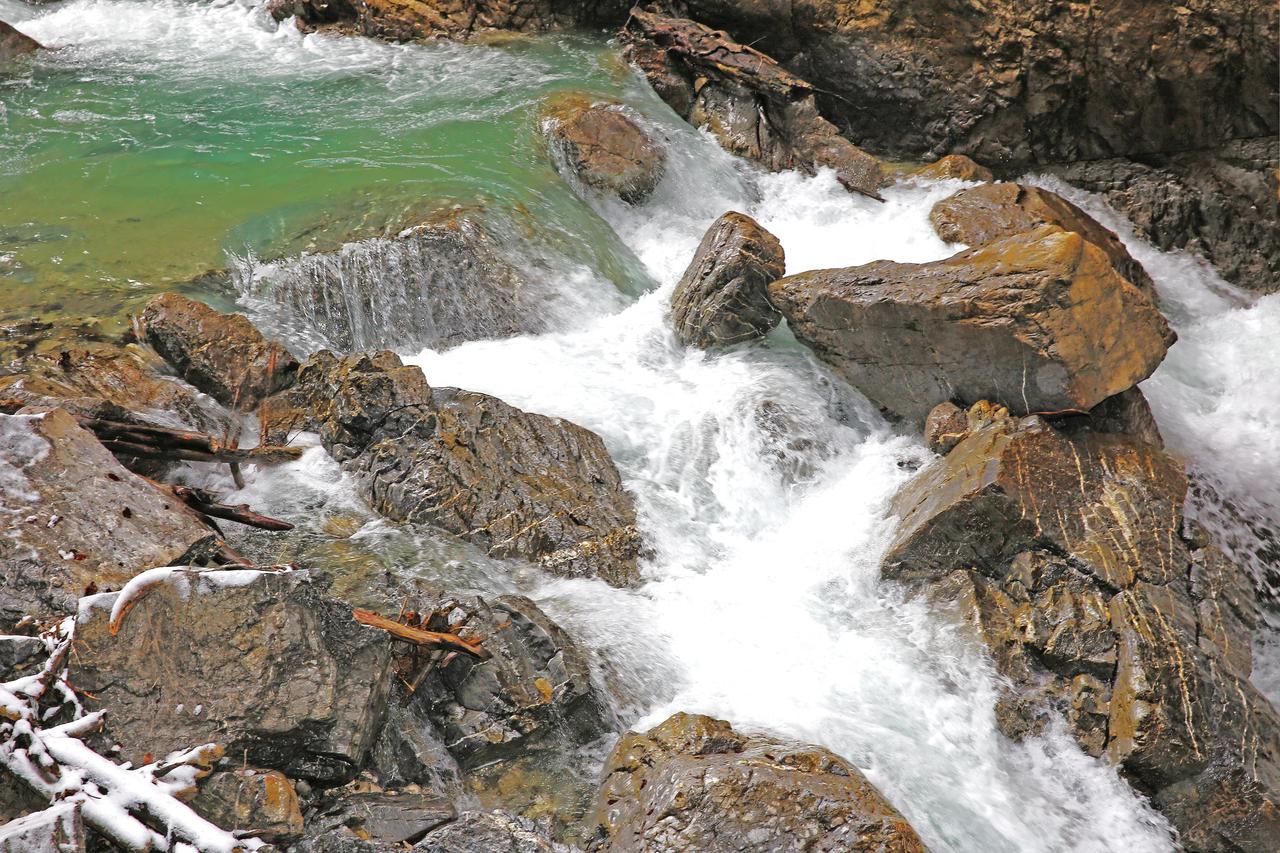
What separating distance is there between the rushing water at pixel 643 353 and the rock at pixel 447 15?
0.41 metres

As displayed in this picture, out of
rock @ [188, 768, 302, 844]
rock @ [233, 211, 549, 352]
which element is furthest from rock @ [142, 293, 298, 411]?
rock @ [188, 768, 302, 844]

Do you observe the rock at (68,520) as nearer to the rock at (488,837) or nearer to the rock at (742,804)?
the rock at (488,837)

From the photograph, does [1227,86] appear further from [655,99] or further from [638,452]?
[638,452]

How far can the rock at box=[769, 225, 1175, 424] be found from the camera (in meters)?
5.85

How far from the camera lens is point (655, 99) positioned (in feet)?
36.0

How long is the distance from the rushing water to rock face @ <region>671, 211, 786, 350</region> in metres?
0.20

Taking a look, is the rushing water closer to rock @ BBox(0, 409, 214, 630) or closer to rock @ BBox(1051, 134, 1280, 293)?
rock @ BBox(1051, 134, 1280, 293)

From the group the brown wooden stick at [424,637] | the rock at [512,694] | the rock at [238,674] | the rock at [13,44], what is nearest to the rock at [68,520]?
the rock at [238,674]

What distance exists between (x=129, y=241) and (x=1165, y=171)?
10227mm

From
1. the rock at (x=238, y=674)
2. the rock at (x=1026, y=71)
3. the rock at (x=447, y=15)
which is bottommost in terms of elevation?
the rock at (x=238, y=674)

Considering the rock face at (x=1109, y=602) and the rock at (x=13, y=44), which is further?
the rock at (x=13, y=44)

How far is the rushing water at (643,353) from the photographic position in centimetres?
477

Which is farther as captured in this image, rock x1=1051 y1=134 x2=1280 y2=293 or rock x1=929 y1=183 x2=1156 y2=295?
rock x1=1051 y1=134 x2=1280 y2=293

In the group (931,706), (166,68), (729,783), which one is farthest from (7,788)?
(166,68)
